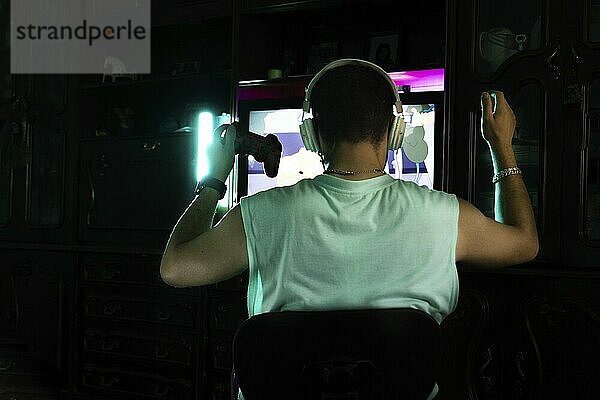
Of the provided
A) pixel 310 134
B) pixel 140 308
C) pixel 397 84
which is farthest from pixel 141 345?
pixel 310 134

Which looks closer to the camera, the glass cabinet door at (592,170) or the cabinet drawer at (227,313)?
the glass cabinet door at (592,170)

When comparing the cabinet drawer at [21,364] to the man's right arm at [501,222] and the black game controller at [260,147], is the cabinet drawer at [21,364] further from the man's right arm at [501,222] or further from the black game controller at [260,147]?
the man's right arm at [501,222]

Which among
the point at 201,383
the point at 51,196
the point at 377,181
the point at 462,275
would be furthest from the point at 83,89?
the point at 377,181

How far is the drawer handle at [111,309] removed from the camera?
A: 3.38 meters

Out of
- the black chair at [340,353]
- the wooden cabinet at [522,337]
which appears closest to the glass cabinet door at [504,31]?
the wooden cabinet at [522,337]

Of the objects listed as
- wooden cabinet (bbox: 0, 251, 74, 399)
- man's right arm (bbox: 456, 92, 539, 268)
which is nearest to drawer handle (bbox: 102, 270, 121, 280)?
wooden cabinet (bbox: 0, 251, 74, 399)

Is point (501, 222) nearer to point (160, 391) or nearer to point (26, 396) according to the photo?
point (160, 391)

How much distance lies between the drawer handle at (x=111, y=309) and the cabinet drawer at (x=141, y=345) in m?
0.09

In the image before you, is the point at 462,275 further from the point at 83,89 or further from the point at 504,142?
the point at 83,89

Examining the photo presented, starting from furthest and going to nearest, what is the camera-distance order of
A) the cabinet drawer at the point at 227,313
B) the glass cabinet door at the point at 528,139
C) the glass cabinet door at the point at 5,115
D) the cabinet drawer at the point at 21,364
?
the glass cabinet door at the point at 5,115 < the cabinet drawer at the point at 21,364 < the cabinet drawer at the point at 227,313 < the glass cabinet door at the point at 528,139

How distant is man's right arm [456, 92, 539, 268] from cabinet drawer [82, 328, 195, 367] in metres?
2.18

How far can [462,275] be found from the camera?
2.52 meters

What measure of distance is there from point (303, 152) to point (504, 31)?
2.94 ft

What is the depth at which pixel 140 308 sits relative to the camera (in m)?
3.30
